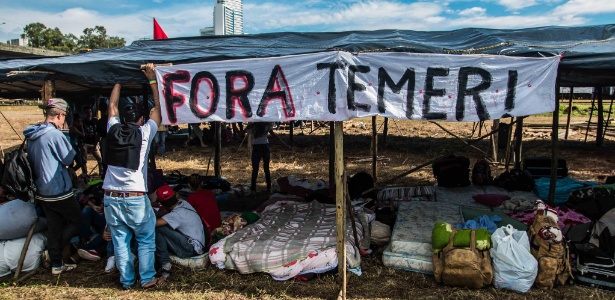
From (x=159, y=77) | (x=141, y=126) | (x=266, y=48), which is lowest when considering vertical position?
(x=141, y=126)

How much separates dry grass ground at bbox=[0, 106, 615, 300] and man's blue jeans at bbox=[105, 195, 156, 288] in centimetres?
22

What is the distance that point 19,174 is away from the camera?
469cm

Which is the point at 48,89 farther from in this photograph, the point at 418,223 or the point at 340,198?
the point at 418,223

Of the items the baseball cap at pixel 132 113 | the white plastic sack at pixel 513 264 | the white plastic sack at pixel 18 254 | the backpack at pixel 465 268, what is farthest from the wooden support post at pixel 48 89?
the white plastic sack at pixel 513 264

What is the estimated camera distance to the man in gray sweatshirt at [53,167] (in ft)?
15.0

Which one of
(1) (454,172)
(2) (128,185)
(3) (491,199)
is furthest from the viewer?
(1) (454,172)

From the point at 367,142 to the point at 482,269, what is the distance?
1267 centimetres

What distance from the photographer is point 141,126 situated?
14.0 feet

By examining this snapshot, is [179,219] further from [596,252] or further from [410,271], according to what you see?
[596,252]

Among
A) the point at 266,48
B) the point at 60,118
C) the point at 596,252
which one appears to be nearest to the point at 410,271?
the point at 596,252

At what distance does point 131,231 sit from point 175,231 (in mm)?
582

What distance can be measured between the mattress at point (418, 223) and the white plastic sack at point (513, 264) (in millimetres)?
728

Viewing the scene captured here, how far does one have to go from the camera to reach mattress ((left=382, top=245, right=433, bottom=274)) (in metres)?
4.83

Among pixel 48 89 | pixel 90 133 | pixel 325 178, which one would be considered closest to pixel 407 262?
pixel 48 89
